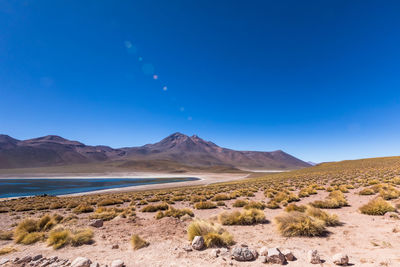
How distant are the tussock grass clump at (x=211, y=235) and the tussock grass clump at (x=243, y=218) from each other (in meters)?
1.70

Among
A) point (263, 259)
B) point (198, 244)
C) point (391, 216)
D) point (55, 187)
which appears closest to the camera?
point (263, 259)

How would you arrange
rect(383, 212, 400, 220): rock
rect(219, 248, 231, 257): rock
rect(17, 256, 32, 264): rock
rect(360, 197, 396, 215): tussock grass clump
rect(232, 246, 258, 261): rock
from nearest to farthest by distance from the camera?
rect(232, 246, 258, 261): rock, rect(219, 248, 231, 257): rock, rect(17, 256, 32, 264): rock, rect(383, 212, 400, 220): rock, rect(360, 197, 396, 215): tussock grass clump

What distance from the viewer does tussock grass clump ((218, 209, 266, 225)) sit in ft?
24.2

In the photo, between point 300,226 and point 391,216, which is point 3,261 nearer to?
point 300,226

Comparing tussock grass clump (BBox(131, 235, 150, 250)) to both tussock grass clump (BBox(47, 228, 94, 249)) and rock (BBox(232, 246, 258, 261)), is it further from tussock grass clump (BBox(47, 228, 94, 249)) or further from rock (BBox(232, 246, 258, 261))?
rock (BBox(232, 246, 258, 261))

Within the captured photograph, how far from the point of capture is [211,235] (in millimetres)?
5188

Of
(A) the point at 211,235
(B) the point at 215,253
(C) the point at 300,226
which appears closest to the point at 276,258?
(B) the point at 215,253

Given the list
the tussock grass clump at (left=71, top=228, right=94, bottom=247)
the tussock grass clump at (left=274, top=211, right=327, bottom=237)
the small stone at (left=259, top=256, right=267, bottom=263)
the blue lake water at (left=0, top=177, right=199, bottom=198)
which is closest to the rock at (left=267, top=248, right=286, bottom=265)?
the small stone at (left=259, top=256, right=267, bottom=263)

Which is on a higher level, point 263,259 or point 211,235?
point 211,235

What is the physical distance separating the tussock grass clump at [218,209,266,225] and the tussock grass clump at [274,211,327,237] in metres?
1.27

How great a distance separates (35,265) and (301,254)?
6.75m

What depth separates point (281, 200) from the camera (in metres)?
12.2

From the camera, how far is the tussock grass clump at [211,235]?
16.7 feet

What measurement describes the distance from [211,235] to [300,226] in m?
3.09
